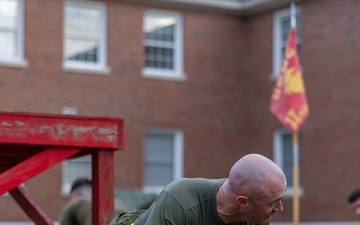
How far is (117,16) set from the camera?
83.2ft

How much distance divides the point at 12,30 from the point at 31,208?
53.5 feet

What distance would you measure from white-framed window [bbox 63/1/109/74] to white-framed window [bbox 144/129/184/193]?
2.35 metres

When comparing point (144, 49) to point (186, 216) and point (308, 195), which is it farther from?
point (186, 216)

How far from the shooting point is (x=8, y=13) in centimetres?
2411

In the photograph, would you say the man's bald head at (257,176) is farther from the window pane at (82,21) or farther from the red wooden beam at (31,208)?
the window pane at (82,21)

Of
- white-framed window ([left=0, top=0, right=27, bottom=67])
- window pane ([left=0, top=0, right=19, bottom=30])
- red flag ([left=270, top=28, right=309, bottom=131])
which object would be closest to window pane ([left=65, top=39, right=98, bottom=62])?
white-framed window ([left=0, top=0, right=27, bottom=67])

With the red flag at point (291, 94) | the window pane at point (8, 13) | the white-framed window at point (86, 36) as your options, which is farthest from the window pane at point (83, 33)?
the red flag at point (291, 94)

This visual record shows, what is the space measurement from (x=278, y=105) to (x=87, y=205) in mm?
10226

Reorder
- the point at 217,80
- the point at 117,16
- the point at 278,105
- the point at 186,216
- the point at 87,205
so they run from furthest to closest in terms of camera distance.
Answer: the point at 217,80 < the point at 117,16 < the point at 278,105 < the point at 87,205 < the point at 186,216

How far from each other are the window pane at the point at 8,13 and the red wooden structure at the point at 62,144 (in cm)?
1712

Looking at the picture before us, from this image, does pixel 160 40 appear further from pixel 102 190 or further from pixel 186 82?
pixel 102 190

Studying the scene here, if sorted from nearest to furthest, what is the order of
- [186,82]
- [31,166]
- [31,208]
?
[31,166] < [31,208] < [186,82]

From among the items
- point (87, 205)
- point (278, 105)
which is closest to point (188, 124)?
point (278, 105)

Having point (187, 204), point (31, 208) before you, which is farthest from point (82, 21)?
point (187, 204)
